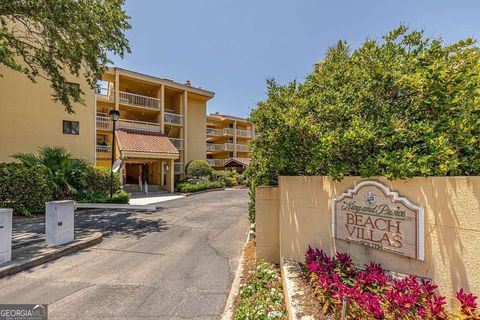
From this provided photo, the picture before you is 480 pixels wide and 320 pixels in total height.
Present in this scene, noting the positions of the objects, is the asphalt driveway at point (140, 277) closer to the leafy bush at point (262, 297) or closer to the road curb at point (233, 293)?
the road curb at point (233, 293)

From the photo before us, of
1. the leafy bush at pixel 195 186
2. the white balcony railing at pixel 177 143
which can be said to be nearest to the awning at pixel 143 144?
the white balcony railing at pixel 177 143

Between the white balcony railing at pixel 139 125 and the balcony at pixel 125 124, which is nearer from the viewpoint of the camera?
the balcony at pixel 125 124

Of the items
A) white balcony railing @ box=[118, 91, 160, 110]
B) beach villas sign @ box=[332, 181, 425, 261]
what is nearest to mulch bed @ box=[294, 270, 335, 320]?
beach villas sign @ box=[332, 181, 425, 261]

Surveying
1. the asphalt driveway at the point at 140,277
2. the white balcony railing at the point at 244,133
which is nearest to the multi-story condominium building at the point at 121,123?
the white balcony railing at the point at 244,133

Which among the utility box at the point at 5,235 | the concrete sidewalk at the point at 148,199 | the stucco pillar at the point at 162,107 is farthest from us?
the stucco pillar at the point at 162,107

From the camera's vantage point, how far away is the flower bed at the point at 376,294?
2506 millimetres

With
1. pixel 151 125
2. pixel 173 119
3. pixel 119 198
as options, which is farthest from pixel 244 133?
pixel 119 198

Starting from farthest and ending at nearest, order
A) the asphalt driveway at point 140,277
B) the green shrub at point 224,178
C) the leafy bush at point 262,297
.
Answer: the green shrub at point 224,178, the asphalt driveway at point 140,277, the leafy bush at point 262,297

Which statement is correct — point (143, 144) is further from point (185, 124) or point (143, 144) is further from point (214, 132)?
point (214, 132)

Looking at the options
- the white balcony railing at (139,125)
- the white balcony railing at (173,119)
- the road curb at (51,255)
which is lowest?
the road curb at (51,255)

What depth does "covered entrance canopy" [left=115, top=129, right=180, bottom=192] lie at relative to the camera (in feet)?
65.5

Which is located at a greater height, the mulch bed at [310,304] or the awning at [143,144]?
the awning at [143,144]

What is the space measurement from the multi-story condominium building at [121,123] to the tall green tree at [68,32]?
10.4 feet

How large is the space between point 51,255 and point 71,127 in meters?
13.8
